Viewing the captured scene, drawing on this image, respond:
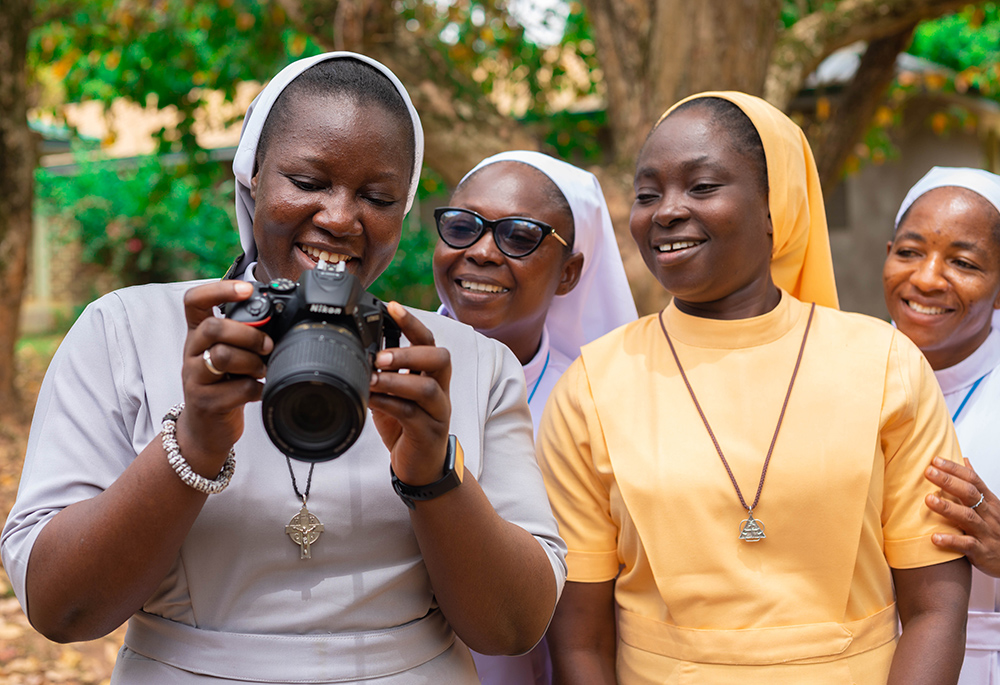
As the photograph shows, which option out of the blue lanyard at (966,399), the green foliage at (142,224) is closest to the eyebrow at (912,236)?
the blue lanyard at (966,399)

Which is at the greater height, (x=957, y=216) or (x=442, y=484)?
(x=957, y=216)

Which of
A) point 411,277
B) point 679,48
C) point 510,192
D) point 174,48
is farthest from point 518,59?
point 510,192

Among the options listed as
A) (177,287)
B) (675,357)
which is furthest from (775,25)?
(177,287)

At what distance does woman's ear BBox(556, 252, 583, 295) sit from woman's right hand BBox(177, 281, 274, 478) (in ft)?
5.80

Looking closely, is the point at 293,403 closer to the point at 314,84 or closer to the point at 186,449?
the point at 186,449

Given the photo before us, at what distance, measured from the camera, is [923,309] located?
306cm

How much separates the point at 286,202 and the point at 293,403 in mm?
635

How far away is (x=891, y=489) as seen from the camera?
221 cm

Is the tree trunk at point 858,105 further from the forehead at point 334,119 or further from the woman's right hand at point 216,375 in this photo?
the woman's right hand at point 216,375

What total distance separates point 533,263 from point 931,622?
1.54m

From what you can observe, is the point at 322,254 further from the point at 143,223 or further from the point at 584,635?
the point at 143,223

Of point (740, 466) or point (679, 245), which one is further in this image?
point (679, 245)

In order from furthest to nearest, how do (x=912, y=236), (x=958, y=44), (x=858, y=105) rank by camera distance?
(x=958, y=44) → (x=858, y=105) → (x=912, y=236)

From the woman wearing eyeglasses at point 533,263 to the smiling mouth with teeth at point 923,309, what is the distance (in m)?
0.95
